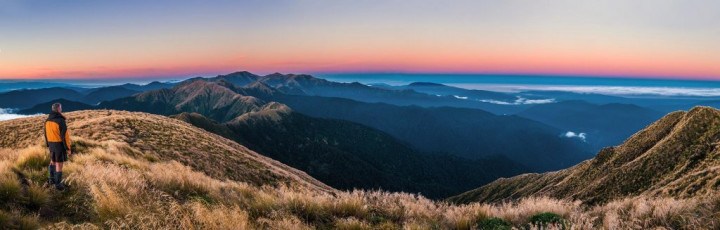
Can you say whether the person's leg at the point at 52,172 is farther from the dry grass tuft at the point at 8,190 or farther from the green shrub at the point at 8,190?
the green shrub at the point at 8,190

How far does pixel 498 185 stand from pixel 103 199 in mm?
80245

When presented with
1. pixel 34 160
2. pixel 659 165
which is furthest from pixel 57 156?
pixel 659 165

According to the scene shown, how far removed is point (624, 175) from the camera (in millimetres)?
35875

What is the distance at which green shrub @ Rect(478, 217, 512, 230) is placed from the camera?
6.42m

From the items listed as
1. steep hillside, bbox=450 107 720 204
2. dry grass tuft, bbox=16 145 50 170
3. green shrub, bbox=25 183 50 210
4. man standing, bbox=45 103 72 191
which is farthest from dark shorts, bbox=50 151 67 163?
steep hillside, bbox=450 107 720 204

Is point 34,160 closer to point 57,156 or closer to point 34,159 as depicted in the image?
Answer: point 34,159

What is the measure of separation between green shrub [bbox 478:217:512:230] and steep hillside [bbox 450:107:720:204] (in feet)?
61.7

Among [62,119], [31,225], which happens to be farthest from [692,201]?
[62,119]

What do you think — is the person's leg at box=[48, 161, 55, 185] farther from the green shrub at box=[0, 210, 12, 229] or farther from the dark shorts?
the green shrub at box=[0, 210, 12, 229]

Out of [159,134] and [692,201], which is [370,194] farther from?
[159,134]

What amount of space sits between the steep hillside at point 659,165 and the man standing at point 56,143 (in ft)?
91.7

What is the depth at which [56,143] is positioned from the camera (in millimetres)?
8977

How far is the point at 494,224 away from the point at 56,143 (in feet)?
37.7

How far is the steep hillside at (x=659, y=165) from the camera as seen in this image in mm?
23359
